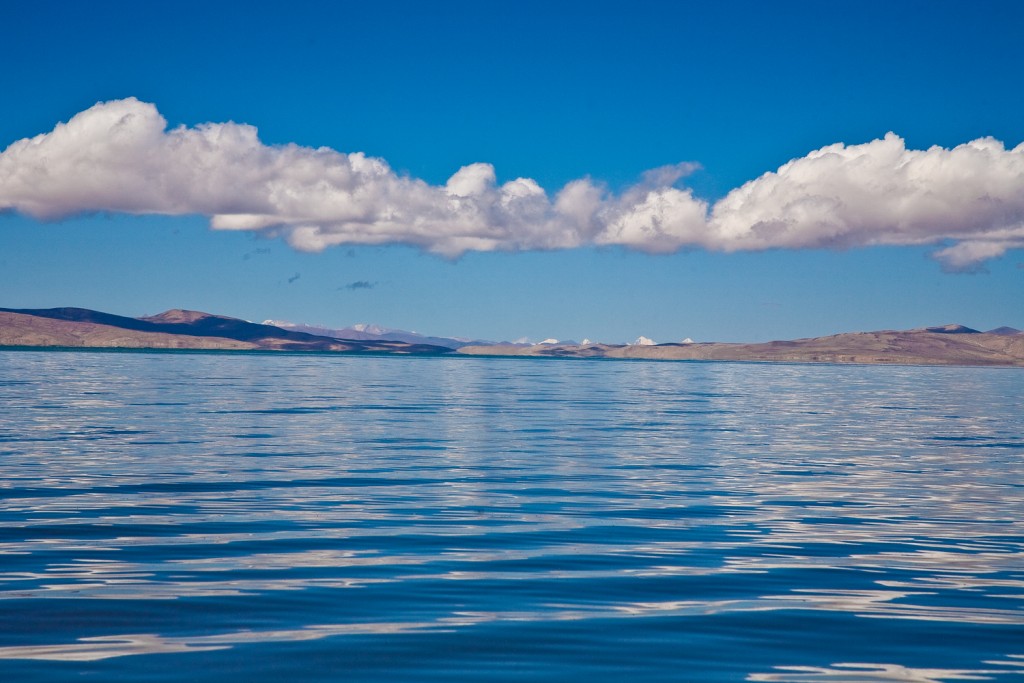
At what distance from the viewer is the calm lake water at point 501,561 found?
11156 mm

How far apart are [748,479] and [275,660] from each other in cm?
2033

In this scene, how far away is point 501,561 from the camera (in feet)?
53.8

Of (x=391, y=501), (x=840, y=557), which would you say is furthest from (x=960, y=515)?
(x=391, y=501)

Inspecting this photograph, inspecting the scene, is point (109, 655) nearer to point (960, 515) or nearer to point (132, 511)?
point (132, 511)

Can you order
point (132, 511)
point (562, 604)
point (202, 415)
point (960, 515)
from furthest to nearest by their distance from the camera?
point (202, 415)
point (960, 515)
point (132, 511)
point (562, 604)

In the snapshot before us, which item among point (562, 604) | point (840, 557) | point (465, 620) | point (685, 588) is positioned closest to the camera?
point (465, 620)

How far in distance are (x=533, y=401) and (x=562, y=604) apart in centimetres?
6076

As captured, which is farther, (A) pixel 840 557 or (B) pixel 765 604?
(A) pixel 840 557

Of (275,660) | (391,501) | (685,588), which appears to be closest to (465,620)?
(275,660)

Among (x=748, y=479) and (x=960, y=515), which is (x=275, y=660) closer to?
(x=960, y=515)

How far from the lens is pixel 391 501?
23.2 metres

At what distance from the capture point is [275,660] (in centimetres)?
1082

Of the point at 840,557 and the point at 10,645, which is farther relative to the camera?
the point at 840,557

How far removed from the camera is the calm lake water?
11156 millimetres
